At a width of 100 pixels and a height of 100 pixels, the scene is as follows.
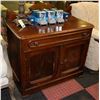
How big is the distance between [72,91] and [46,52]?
1.85ft

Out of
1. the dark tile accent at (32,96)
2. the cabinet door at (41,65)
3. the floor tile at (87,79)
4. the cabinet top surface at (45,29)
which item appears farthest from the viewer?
the floor tile at (87,79)

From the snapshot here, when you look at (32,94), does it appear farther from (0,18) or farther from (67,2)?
(67,2)

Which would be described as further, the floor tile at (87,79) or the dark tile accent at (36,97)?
the floor tile at (87,79)

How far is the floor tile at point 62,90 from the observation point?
1.66 meters

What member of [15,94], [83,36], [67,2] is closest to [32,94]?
[15,94]

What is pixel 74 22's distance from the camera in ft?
5.63

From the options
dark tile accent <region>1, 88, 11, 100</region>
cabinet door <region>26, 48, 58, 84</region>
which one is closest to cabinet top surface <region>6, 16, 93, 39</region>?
cabinet door <region>26, 48, 58, 84</region>

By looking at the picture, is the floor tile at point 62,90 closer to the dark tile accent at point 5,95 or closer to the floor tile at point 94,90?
the floor tile at point 94,90

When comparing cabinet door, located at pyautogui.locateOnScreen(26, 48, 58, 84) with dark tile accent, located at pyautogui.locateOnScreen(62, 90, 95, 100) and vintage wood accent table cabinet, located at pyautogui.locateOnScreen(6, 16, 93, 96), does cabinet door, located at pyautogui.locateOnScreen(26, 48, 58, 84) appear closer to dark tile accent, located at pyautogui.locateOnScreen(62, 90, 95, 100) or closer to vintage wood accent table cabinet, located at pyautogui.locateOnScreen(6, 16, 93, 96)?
vintage wood accent table cabinet, located at pyautogui.locateOnScreen(6, 16, 93, 96)

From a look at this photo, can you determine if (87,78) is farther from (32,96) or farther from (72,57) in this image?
(32,96)

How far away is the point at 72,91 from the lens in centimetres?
173

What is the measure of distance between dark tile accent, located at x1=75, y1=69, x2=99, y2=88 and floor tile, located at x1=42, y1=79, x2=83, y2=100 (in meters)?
0.07

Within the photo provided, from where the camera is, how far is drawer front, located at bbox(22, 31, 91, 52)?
4.44ft

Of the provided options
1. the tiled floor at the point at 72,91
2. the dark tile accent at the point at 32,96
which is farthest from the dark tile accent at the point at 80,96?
the dark tile accent at the point at 32,96
